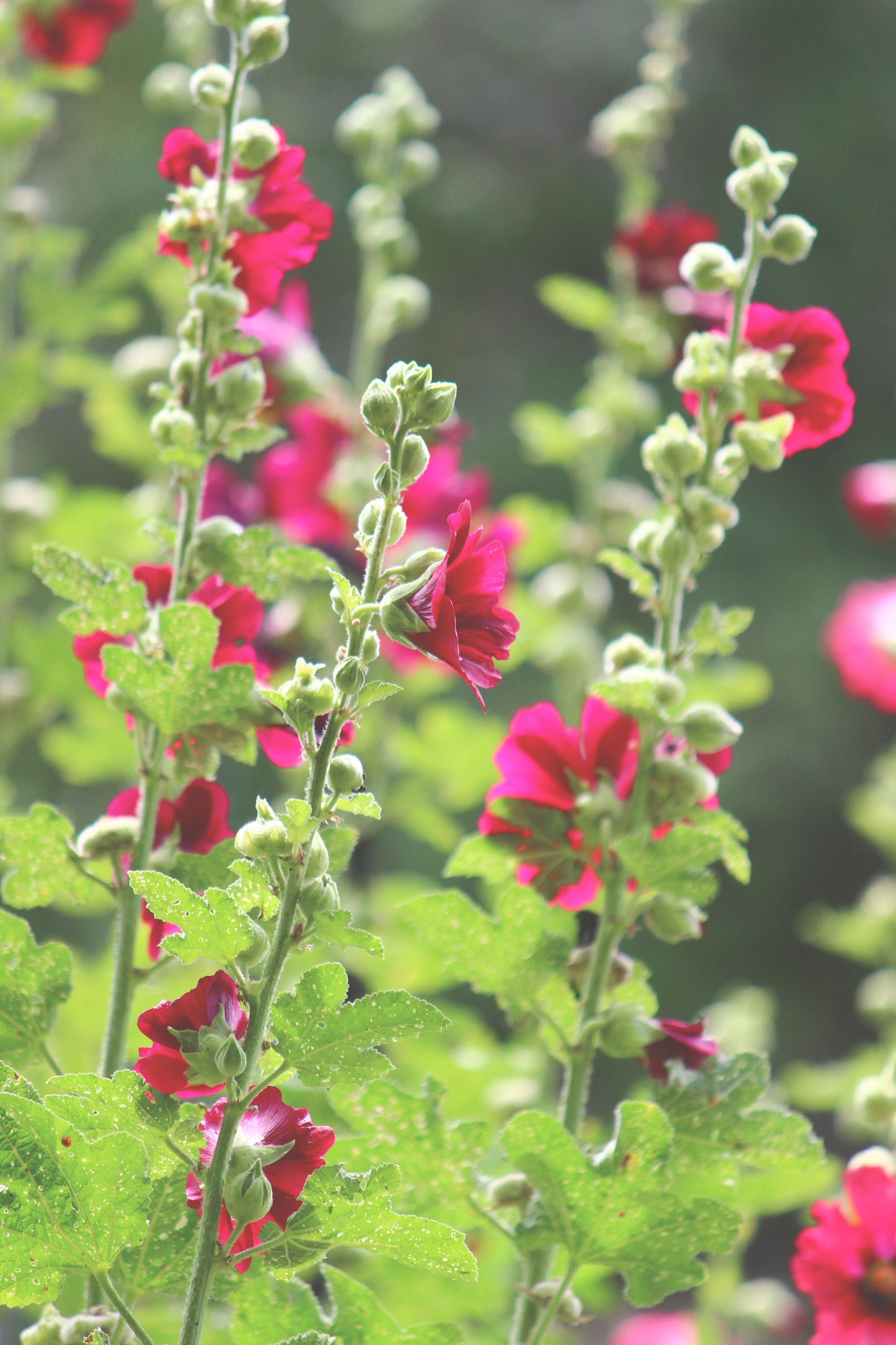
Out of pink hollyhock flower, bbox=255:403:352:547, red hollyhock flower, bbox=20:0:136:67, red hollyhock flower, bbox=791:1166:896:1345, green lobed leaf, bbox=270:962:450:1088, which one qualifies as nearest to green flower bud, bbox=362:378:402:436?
green lobed leaf, bbox=270:962:450:1088

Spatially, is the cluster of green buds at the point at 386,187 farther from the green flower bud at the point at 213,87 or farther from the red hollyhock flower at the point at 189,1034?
the red hollyhock flower at the point at 189,1034

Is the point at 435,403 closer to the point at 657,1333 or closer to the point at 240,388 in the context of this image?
the point at 240,388

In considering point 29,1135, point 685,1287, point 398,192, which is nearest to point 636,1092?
point 685,1287

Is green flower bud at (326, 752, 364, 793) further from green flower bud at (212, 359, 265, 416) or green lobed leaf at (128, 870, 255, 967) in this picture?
green flower bud at (212, 359, 265, 416)

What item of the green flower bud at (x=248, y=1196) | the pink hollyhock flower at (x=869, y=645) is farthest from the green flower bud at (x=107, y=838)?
the pink hollyhock flower at (x=869, y=645)

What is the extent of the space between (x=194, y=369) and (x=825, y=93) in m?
2.73

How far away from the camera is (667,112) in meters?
0.77

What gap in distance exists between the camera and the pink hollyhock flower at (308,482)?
0.72 metres

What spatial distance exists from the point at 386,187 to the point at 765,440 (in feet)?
1.28

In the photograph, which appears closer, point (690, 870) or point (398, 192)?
point (690, 870)

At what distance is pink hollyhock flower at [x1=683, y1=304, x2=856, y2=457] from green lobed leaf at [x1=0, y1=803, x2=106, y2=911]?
0.22m

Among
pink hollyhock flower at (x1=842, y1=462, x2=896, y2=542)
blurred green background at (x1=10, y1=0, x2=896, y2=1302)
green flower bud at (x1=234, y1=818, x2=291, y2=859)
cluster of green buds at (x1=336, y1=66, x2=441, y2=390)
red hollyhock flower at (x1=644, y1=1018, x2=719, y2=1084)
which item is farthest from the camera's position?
blurred green background at (x1=10, y1=0, x2=896, y2=1302)

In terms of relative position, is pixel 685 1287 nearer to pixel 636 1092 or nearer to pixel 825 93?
pixel 636 1092

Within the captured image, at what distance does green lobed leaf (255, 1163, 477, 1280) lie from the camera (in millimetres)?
279
